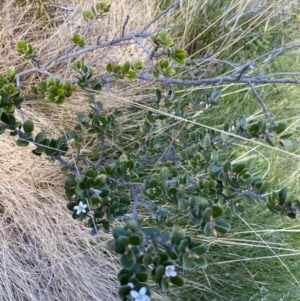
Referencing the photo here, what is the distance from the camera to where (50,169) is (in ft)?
3.88

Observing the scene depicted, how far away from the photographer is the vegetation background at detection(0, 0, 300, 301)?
3.80 feet

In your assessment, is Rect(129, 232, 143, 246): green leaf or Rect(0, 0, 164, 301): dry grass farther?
Rect(0, 0, 164, 301): dry grass

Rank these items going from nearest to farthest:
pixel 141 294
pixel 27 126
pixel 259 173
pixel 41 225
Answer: pixel 141 294
pixel 27 126
pixel 41 225
pixel 259 173

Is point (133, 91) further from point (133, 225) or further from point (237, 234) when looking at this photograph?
point (133, 225)

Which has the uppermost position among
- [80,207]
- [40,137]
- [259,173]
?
[40,137]

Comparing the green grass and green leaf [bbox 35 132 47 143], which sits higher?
green leaf [bbox 35 132 47 143]

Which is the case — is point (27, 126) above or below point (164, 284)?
above

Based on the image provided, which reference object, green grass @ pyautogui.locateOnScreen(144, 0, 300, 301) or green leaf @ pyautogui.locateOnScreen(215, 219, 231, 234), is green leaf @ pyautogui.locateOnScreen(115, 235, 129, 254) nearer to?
green leaf @ pyautogui.locateOnScreen(215, 219, 231, 234)

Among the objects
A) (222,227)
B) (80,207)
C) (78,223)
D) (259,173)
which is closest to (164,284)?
(222,227)

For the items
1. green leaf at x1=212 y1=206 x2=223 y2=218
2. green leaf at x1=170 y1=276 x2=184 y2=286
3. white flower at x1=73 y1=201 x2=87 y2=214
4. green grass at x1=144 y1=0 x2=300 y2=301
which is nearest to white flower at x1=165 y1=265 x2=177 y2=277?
green leaf at x1=170 y1=276 x2=184 y2=286

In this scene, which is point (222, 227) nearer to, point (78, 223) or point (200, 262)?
point (200, 262)

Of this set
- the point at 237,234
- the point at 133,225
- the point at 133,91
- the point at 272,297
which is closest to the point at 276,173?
the point at 237,234

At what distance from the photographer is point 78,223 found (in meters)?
1.19

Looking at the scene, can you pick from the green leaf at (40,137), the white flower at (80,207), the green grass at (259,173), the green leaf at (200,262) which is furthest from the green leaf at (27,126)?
the green grass at (259,173)
